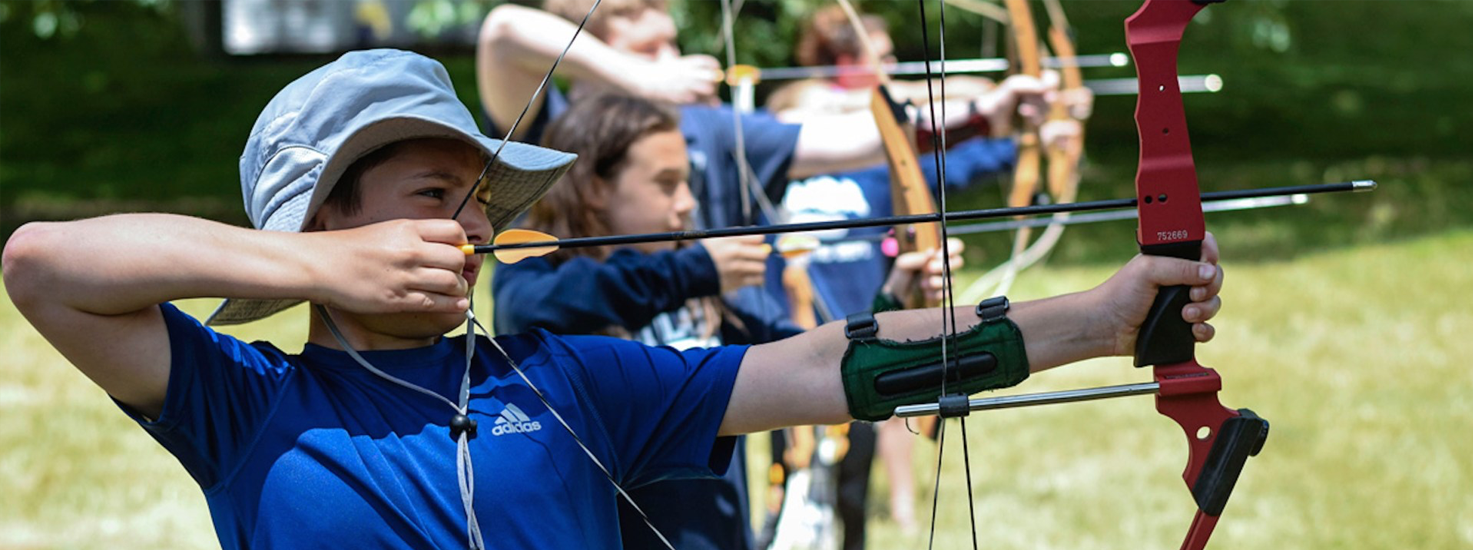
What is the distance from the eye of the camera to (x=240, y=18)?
15.1 metres

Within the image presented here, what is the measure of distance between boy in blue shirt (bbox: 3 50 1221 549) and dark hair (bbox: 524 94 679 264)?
38.9 inches

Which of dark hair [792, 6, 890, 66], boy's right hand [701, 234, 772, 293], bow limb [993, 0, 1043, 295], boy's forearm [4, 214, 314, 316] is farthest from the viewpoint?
dark hair [792, 6, 890, 66]

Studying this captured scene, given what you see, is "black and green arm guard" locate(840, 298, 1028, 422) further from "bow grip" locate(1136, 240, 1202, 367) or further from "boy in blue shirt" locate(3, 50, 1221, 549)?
"bow grip" locate(1136, 240, 1202, 367)

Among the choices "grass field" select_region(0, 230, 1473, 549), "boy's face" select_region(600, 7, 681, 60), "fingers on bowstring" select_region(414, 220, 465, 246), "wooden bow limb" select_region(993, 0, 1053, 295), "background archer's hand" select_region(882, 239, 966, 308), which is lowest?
"grass field" select_region(0, 230, 1473, 549)

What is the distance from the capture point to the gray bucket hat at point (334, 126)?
1.47 metres

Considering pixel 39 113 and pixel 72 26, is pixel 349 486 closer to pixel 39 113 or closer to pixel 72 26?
pixel 72 26

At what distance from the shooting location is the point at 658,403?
1.58m

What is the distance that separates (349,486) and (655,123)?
1.35m

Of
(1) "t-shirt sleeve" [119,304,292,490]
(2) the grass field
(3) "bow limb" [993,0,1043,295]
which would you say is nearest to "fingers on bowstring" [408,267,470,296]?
(1) "t-shirt sleeve" [119,304,292,490]

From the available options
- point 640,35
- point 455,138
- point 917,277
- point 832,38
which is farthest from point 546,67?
point 832,38

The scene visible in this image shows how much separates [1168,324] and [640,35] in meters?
1.94

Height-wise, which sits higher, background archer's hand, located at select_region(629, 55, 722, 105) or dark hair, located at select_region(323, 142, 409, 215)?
background archer's hand, located at select_region(629, 55, 722, 105)

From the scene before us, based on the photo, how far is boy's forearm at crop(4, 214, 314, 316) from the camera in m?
1.32

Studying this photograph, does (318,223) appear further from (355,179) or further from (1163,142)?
(1163,142)
